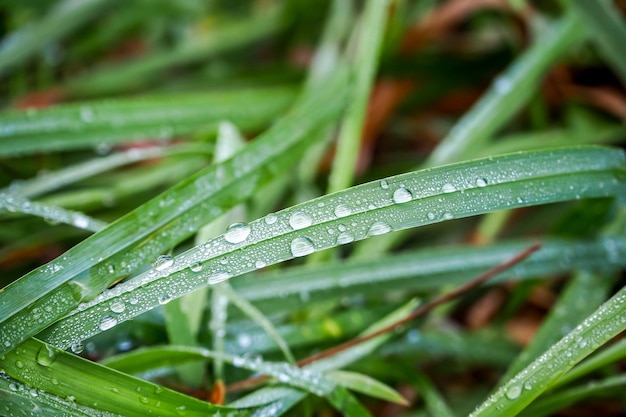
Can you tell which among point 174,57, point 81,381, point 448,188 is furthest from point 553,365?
point 174,57

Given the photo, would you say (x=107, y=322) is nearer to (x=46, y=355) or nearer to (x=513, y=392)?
(x=46, y=355)

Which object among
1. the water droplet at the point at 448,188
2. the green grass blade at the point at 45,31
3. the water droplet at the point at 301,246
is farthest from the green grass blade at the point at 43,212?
the green grass blade at the point at 45,31

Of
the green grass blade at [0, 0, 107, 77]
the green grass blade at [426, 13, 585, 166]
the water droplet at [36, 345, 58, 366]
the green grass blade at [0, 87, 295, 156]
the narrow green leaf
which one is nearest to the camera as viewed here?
the water droplet at [36, 345, 58, 366]

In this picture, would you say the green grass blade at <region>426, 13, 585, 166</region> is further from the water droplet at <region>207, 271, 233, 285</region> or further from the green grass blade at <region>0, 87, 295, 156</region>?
the water droplet at <region>207, 271, 233, 285</region>

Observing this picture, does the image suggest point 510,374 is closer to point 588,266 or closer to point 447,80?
point 588,266

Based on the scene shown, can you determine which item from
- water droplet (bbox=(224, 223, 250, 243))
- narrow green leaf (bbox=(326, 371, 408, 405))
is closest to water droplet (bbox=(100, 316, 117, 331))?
water droplet (bbox=(224, 223, 250, 243))

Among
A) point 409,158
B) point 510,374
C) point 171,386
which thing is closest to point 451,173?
point 510,374
